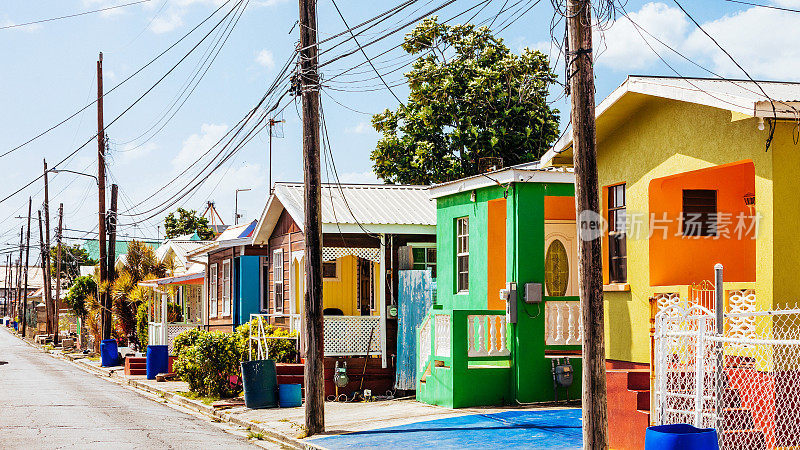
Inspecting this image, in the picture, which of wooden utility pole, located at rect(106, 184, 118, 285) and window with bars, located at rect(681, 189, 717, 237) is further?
wooden utility pole, located at rect(106, 184, 118, 285)

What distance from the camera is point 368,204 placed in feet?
74.7

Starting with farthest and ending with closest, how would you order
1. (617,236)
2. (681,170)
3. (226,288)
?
1. (226,288)
2. (617,236)
3. (681,170)

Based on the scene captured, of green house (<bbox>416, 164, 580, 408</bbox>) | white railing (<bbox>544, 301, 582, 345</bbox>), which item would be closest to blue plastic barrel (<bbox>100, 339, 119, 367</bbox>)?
green house (<bbox>416, 164, 580, 408</bbox>)

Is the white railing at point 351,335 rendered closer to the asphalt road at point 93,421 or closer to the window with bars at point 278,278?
the asphalt road at point 93,421

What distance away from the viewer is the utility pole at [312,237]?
49.2ft

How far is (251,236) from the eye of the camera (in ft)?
89.2

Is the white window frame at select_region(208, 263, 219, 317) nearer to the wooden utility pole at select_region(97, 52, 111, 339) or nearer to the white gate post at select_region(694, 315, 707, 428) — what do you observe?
the wooden utility pole at select_region(97, 52, 111, 339)

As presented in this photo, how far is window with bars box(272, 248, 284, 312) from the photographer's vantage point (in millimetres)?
25405

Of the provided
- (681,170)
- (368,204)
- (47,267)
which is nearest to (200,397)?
(368,204)

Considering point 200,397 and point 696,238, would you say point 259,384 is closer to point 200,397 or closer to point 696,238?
point 200,397

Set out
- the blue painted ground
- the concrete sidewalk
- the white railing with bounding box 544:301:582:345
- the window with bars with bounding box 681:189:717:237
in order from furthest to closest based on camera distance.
Result: 1. the white railing with bounding box 544:301:582:345
2. the concrete sidewalk
3. the window with bars with bounding box 681:189:717:237
4. the blue painted ground

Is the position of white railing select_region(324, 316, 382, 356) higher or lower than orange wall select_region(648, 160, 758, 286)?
lower

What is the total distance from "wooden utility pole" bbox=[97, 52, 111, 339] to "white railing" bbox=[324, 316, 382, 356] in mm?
18961

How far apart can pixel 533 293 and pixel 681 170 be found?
477 centimetres
